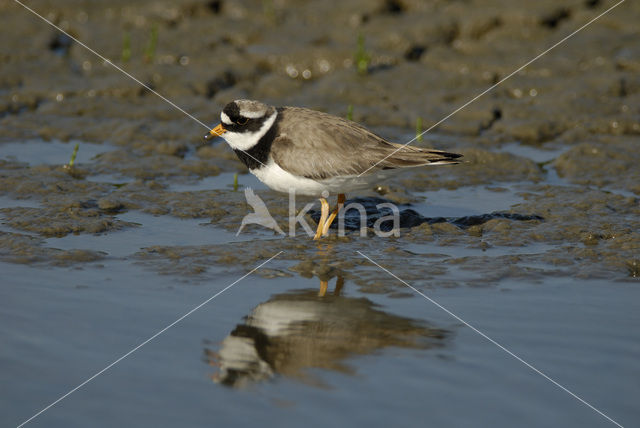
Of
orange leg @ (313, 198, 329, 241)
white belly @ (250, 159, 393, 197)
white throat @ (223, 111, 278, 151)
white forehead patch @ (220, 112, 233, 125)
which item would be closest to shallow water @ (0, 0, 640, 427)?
orange leg @ (313, 198, 329, 241)

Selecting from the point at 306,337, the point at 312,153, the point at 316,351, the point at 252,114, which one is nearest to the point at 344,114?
the point at 252,114

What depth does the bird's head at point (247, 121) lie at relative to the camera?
6609 millimetres

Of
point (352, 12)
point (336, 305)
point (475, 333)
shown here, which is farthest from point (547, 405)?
point (352, 12)

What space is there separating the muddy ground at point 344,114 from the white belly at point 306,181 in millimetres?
451

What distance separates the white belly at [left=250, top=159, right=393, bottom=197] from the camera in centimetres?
645

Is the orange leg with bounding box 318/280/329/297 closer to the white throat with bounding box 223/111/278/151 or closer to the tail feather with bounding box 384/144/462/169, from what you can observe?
the tail feather with bounding box 384/144/462/169

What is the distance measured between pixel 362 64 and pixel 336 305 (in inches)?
230

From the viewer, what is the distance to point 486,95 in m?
10.2

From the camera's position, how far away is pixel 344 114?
9.75 metres

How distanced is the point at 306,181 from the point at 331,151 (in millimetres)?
325

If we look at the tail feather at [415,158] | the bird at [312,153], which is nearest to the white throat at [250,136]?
the bird at [312,153]

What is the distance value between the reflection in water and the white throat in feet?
5.42

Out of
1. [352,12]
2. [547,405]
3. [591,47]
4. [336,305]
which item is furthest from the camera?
[352,12]

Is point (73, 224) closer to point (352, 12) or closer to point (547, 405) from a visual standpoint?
point (547, 405)
